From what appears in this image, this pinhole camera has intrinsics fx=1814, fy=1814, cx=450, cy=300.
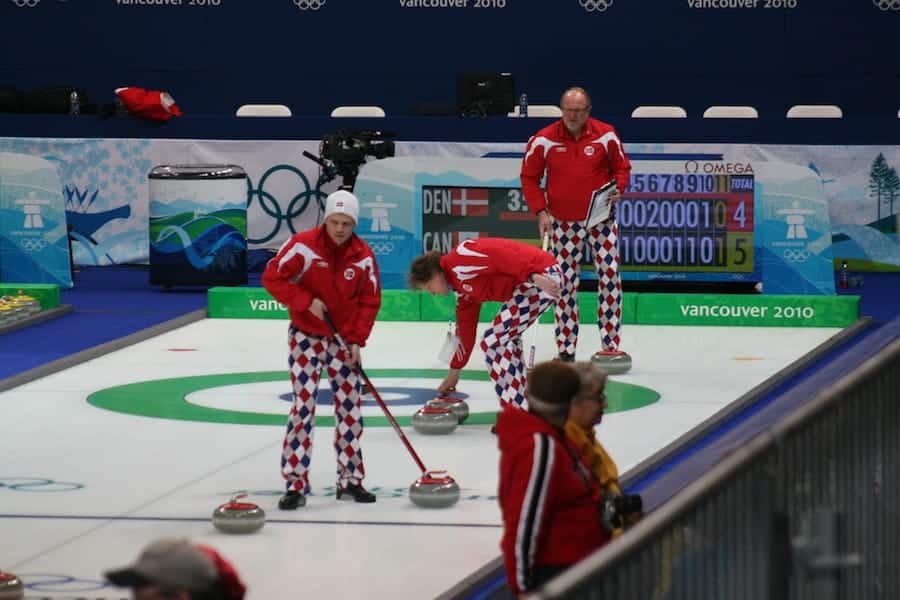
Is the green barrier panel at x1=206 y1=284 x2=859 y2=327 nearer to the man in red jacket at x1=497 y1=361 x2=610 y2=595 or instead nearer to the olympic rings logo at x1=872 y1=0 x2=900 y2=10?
the olympic rings logo at x1=872 y1=0 x2=900 y2=10

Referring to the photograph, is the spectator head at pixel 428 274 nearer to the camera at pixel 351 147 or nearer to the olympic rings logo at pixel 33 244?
the camera at pixel 351 147

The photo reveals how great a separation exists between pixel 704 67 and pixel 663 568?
69.5 ft

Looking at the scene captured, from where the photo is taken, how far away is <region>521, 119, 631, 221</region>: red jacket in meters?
14.7

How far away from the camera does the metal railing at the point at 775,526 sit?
171 inches

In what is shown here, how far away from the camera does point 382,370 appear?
1528 centimetres

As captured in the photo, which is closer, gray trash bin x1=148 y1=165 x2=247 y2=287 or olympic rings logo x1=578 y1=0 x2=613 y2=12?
gray trash bin x1=148 y1=165 x2=247 y2=287

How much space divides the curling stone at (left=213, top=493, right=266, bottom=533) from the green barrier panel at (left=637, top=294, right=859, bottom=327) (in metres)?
8.83

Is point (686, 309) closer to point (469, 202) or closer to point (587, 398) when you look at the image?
point (469, 202)

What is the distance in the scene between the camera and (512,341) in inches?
467

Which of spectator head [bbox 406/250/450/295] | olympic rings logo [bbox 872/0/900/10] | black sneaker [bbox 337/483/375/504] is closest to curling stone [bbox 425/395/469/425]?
spectator head [bbox 406/250/450/295]

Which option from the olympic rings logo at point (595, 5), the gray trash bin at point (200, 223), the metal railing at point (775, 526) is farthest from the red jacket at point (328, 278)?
the olympic rings logo at point (595, 5)

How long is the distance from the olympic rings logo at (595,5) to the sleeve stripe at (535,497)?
1985 centimetres

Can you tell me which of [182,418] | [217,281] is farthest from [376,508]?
[217,281]

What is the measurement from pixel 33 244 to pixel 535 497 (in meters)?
14.7
